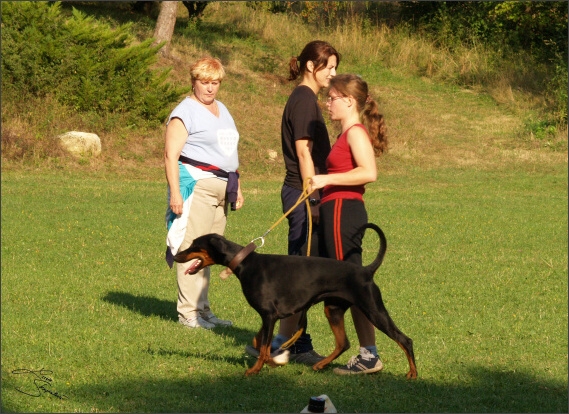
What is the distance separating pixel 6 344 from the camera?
7258 millimetres

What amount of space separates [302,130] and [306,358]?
1702 mm

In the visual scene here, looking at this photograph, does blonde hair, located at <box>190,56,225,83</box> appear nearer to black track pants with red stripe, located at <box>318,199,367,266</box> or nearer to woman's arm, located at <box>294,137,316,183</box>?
woman's arm, located at <box>294,137,316,183</box>

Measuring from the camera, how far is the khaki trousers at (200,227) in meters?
7.98

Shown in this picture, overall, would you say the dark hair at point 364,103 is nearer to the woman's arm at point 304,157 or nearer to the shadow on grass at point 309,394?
the woman's arm at point 304,157

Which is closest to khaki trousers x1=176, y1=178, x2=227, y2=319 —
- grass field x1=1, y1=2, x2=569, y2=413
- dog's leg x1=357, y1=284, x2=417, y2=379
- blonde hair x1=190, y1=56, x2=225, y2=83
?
grass field x1=1, y1=2, x2=569, y2=413

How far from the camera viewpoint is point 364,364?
6.43 m

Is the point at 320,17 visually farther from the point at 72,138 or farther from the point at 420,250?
the point at 420,250

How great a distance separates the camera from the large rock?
2177cm

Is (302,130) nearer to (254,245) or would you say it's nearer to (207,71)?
(254,245)

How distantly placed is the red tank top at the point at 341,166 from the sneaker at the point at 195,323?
211 cm

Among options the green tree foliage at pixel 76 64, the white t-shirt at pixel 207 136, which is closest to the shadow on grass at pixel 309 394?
the white t-shirt at pixel 207 136

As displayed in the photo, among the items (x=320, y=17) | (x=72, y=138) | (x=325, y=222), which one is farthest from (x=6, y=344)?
(x=320, y=17)

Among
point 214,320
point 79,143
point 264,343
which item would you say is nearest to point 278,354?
point 264,343

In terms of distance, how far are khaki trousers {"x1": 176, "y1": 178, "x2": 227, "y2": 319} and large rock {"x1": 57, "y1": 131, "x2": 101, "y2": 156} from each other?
14.2 m
